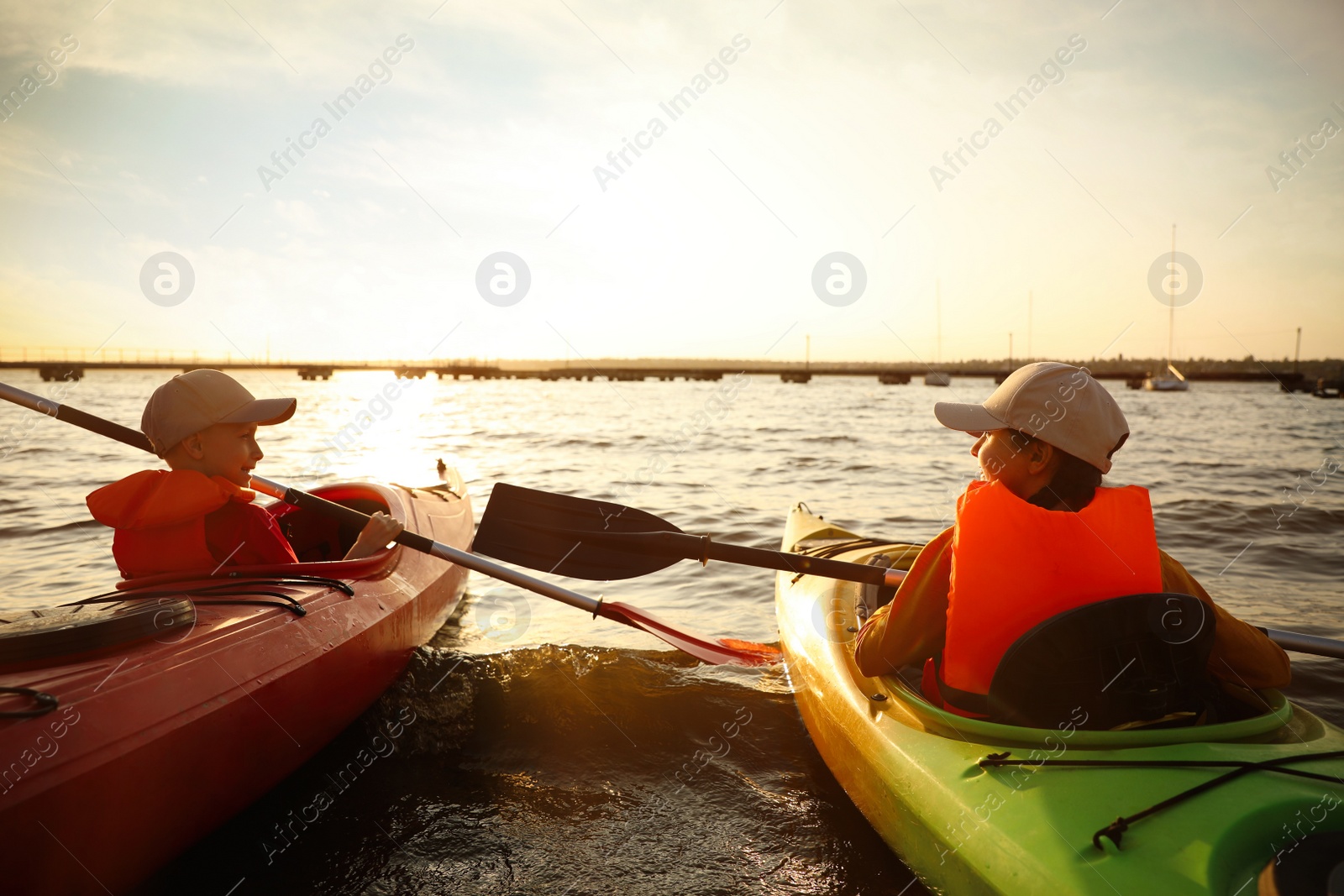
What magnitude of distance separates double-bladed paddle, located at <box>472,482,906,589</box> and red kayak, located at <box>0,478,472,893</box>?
753 mm

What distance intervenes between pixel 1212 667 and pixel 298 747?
3.44 meters

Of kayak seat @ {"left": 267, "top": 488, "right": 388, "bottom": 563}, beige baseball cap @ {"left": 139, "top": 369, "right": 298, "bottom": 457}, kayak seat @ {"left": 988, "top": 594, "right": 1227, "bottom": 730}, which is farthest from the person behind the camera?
kayak seat @ {"left": 267, "top": 488, "right": 388, "bottom": 563}

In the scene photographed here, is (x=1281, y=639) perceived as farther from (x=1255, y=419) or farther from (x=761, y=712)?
(x=1255, y=419)

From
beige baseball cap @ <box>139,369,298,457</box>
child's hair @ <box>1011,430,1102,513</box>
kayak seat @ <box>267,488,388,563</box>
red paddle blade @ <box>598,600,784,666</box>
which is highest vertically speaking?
beige baseball cap @ <box>139,369,298,457</box>

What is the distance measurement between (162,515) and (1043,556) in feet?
10.7

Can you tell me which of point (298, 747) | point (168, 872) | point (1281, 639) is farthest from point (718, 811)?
point (1281, 639)

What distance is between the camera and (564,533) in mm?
4383

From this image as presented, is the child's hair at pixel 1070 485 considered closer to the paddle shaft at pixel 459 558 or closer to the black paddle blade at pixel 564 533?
the black paddle blade at pixel 564 533

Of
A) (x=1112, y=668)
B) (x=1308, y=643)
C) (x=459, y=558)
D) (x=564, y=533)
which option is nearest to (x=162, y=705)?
(x=459, y=558)

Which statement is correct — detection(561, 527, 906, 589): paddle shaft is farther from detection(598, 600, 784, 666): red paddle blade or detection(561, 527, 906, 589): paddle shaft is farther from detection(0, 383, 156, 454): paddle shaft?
detection(0, 383, 156, 454): paddle shaft

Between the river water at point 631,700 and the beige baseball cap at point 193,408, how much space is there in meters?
1.60

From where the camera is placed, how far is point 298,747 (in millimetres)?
3262

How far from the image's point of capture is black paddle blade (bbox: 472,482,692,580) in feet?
14.1

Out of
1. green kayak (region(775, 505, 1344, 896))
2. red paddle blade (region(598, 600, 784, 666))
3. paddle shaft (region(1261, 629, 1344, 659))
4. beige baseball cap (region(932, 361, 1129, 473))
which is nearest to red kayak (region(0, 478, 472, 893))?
red paddle blade (region(598, 600, 784, 666))
